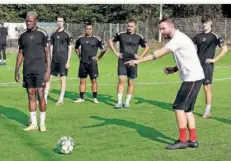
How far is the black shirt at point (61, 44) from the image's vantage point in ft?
47.8

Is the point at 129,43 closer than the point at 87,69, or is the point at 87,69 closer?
the point at 129,43

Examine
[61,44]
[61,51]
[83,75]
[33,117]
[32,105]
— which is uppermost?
[61,44]

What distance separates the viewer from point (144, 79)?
20.9 m

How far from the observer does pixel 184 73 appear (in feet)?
30.2

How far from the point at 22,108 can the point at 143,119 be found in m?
3.24

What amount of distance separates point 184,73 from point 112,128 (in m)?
2.39

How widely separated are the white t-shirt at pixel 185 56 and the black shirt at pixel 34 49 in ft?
9.04

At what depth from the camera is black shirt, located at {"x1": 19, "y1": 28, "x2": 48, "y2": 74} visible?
34.6ft

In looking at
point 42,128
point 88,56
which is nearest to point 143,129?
point 42,128

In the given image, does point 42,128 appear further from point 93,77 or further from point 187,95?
point 93,77

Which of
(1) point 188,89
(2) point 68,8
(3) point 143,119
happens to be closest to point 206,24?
(3) point 143,119

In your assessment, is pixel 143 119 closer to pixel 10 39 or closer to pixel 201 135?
pixel 201 135

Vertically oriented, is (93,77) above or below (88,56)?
below

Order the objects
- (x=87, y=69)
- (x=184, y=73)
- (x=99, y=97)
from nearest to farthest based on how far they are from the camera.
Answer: (x=184, y=73) < (x=87, y=69) < (x=99, y=97)
